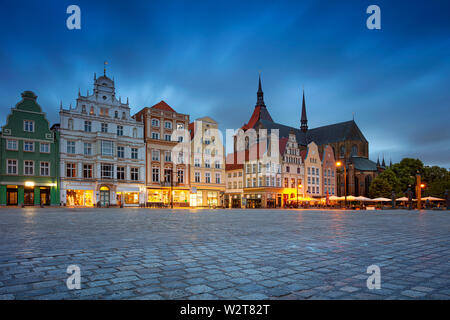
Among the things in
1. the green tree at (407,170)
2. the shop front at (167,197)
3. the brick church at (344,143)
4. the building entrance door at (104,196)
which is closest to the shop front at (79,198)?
the building entrance door at (104,196)

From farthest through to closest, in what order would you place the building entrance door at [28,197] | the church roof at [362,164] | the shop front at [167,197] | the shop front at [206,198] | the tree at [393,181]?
1. the church roof at [362,164]
2. the tree at [393,181]
3. the shop front at [206,198]
4. the shop front at [167,197]
5. the building entrance door at [28,197]

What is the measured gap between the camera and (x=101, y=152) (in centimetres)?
4434

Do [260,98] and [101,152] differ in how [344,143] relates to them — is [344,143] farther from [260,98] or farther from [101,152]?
[101,152]

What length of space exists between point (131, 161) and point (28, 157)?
12896 mm

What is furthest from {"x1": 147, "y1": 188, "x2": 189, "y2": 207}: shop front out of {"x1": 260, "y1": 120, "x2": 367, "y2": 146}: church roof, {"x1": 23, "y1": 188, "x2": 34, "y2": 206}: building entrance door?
{"x1": 260, "y1": 120, "x2": 367, "y2": 146}: church roof

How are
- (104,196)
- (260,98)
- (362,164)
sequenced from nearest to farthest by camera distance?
1. (104,196)
2. (362,164)
3. (260,98)

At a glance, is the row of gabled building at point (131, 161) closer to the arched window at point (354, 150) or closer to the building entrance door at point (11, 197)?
the building entrance door at point (11, 197)

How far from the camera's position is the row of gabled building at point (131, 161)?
40.1m

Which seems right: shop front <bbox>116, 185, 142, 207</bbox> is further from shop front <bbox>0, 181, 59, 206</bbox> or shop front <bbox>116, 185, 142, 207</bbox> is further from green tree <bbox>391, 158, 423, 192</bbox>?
green tree <bbox>391, 158, 423, 192</bbox>

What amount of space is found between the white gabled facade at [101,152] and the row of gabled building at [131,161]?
5.0 inches

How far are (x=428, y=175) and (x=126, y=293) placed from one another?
8704 centimetres

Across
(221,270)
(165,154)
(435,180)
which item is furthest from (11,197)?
(435,180)

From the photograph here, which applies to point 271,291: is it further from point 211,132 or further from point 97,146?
point 211,132

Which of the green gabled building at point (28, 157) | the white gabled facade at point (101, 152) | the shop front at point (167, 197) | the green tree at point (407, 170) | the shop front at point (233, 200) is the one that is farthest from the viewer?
the green tree at point (407, 170)
